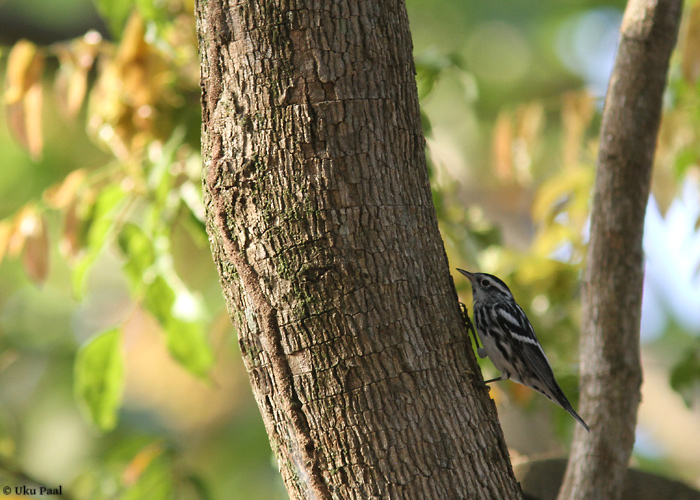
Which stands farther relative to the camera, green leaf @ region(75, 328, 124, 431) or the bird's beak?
the bird's beak

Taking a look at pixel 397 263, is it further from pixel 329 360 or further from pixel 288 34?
pixel 288 34

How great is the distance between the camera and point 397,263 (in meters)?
2.16

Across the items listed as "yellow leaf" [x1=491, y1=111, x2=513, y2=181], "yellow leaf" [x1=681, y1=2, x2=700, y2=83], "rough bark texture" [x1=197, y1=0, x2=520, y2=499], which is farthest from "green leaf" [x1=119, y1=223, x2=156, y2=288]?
"yellow leaf" [x1=681, y1=2, x2=700, y2=83]

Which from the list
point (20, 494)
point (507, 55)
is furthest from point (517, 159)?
point (507, 55)

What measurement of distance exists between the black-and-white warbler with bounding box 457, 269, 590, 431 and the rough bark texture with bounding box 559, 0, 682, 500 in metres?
0.49

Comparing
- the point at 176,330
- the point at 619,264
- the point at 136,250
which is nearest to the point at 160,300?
the point at 176,330

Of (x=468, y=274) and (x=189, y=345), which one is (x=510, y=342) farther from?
(x=189, y=345)

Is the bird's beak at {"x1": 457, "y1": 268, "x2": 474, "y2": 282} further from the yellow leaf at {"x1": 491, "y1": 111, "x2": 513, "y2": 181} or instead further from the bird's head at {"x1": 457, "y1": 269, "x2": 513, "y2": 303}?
the yellow leaf at {"x1": 491, "y1": 111, "x2": 513, "y2": 181}

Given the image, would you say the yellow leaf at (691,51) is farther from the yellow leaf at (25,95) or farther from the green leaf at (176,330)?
the yellow leaf at (25,95)

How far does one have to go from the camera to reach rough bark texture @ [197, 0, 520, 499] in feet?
6.82

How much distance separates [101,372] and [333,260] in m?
1.87

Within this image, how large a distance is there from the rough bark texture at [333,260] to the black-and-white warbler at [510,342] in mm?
1492

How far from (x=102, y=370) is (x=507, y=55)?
9160mm

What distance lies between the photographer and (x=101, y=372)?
343cm
